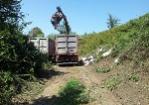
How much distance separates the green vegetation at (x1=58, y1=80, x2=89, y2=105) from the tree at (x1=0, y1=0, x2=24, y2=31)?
357 cm

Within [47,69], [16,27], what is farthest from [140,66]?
[47,69]

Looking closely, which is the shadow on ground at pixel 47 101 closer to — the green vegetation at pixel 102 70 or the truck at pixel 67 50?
the green vegetation at pixel 102 70

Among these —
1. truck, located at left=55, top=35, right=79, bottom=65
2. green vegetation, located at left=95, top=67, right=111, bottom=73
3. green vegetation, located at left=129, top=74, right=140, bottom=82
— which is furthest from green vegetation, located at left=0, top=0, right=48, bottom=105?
truck, located at left=55, top=35, right=79, bottom=65

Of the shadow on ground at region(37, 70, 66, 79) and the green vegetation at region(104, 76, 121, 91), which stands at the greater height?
the green vegetation at region(104, 76, 121, 91)

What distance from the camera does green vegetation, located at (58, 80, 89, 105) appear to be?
15.8 meters

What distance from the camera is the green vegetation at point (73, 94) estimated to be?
15776 millimetres

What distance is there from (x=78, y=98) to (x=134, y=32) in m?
11.0

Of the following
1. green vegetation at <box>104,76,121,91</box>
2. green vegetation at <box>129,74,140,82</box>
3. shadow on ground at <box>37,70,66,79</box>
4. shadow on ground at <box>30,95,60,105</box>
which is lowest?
shadow on ground at <box>30,95,60,105</box>

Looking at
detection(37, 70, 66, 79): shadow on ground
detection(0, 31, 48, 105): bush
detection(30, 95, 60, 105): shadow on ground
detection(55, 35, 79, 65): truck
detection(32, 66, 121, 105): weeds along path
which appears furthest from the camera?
detection(55, 35, 79, 65): truck

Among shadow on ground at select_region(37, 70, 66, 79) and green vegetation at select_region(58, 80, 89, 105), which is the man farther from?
green vegetation at select_region(58, 80, 89, 105)

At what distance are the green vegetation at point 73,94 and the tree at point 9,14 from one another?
357cm

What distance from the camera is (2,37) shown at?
1505 centimetres

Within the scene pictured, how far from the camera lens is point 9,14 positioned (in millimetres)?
15773

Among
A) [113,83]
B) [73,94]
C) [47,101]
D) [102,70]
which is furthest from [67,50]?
[47,101]
